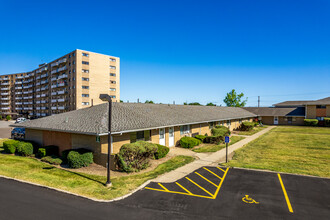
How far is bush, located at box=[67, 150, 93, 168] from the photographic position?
12.5 meters

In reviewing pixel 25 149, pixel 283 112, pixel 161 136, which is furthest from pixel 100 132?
pixel 283 112

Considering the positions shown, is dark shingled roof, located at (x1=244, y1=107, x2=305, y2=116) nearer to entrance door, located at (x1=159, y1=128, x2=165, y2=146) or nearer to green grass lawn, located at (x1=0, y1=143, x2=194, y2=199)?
entrance door, located at (x1=159, y1=128, x2=165, y2=146)

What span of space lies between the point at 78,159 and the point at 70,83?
54954 millimetres

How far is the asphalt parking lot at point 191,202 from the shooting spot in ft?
23.2

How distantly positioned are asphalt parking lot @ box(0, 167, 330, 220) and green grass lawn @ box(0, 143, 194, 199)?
63 centimetres

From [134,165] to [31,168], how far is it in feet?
22.1

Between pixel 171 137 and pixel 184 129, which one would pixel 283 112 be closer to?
pixel 184 129

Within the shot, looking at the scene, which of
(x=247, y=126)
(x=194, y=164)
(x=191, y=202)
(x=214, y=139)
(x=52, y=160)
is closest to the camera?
(x=191, y=202)

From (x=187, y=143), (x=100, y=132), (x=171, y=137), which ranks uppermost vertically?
(x=100, y=132)

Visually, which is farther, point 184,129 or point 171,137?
point 184,129

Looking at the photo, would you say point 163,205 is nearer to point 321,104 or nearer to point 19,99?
point 321,104

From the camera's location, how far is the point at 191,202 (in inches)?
319

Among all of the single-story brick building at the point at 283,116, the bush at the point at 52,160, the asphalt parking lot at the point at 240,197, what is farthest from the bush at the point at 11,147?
the single-story brick building at the point at 283,116

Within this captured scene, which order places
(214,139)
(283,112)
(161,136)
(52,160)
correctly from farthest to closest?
(283,112) < (214,139) < (161,136) < (52,160)
